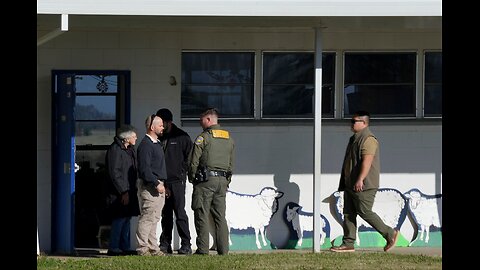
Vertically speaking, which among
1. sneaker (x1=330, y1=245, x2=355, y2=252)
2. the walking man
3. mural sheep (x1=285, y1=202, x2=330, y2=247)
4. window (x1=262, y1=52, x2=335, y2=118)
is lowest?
sneaker (x1=330, y1=245, x2=355, y2=252)

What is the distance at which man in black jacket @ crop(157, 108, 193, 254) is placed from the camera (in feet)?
40.0

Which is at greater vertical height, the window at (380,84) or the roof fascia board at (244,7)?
the roof fascia board at (244,7)

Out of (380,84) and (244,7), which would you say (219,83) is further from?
(244,7)

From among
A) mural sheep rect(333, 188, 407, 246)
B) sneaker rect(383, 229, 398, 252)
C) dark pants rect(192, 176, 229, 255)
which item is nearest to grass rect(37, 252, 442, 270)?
dark pants rect(192, 176, 229, 255)

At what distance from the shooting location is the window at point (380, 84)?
13.3 m

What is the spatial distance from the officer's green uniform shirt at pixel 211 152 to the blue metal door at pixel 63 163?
2.03m

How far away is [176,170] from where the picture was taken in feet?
40.0

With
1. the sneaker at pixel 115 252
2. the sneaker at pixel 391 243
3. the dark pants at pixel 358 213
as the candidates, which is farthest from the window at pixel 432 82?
the sneaker at pixel 115 252

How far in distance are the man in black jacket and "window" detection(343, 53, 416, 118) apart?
248 centimetres

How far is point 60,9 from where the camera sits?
34.8 ft

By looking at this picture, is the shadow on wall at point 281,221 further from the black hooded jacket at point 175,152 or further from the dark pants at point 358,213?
the black hooded jacket at point 175,152

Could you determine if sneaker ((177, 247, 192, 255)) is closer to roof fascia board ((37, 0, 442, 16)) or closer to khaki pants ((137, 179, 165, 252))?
khaki pants ((137, 179, 165, 252))
